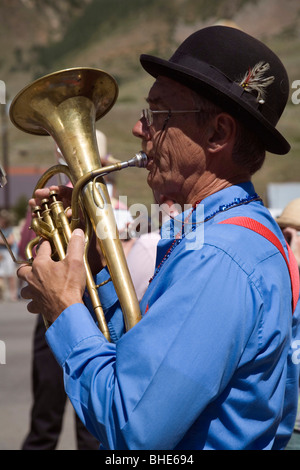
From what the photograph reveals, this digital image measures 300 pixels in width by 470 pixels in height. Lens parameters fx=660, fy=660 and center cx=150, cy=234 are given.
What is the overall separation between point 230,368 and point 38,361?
267cm

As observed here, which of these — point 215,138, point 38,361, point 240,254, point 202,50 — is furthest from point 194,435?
point 38,361

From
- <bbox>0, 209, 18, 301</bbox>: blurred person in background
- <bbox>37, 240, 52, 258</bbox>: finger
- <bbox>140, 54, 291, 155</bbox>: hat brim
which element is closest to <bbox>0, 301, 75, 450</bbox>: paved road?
<bbox>0, 209, 18, 301</bbox>: blurred person in background

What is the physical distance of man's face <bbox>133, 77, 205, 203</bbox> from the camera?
169cm

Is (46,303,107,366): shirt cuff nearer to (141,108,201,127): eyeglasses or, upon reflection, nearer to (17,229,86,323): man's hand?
(17,229,86,323): man's hand

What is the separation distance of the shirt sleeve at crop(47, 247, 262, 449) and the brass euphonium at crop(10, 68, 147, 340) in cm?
32

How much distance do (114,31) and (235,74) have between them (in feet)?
462

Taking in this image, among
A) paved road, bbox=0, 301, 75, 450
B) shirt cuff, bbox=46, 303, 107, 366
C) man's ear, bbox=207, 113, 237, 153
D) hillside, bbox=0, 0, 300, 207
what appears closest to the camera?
shirt cuff, bbox=46, 303, 107, 366

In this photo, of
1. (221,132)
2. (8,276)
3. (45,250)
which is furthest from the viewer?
(8,276)

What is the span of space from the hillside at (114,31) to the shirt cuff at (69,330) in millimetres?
88150

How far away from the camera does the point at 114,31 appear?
446 ft

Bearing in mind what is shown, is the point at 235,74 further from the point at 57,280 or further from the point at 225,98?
the point at 57,280

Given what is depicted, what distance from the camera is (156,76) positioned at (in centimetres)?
179

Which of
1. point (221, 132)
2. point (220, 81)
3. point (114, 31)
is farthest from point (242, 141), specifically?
point (114, 31)

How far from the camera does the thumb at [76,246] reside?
167 cm
